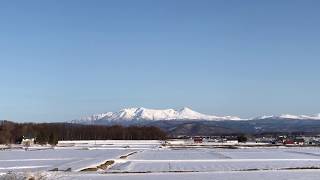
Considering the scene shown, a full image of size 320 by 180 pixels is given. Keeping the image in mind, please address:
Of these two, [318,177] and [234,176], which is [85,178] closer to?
[234,176]

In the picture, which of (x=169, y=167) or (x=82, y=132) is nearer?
(x=169, y=167)

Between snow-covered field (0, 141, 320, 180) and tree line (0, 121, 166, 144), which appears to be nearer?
snow-covered field (0, 141, 320, 180)

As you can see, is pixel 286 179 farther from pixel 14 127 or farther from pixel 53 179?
pixel 14 127

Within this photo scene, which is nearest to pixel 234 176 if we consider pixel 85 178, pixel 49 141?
pixel 85 178

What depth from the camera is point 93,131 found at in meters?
194

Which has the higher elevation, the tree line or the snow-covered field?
the tree line

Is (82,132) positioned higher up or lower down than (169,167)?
higher up

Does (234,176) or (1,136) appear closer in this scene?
(234,176)

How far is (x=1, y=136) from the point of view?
14338 centimetres

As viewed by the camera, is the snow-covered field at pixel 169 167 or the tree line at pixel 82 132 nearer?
the snow-covered field at pixel 169 167

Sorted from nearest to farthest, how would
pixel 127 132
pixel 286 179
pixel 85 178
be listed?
pixel 286 179 → pixel 85 178 → pixel 127 132

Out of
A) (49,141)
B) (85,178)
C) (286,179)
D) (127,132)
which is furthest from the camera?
(127,132)

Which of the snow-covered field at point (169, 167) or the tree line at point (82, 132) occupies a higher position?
the tree line at point (82, 132)

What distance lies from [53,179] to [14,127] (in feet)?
482
